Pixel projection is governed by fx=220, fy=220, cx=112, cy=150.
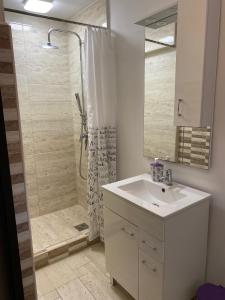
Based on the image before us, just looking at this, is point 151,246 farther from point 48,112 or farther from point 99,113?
point 48,112

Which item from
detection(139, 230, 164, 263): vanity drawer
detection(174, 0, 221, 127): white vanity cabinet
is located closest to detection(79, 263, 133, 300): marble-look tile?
detection(139, 230, 164, 263): vanity drawer

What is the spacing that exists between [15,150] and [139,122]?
1288 mm

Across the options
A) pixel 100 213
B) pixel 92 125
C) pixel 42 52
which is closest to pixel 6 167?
pixel 92 125

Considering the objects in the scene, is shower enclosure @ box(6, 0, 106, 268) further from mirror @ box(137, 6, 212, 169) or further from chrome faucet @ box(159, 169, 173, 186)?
chrome faucet @ box(159, 169, 173, 186)

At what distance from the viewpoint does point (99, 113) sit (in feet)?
6.95

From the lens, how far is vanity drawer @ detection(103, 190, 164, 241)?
1274 mm

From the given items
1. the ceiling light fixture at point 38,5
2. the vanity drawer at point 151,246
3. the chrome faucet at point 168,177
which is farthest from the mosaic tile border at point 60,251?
the ceiling light fixture at point 38,5

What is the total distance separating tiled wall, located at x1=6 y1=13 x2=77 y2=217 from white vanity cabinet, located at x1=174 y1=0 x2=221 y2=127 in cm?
186

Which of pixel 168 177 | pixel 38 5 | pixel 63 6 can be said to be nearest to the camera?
pixel 168 177

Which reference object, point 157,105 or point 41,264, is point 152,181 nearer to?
point 157,105

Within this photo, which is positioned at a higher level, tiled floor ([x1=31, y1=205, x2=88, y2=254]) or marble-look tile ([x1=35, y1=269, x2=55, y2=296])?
tiled floor ([x1=31, y1=205, x2=88, y2=254])

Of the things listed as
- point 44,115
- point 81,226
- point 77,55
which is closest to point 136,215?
point 81,226

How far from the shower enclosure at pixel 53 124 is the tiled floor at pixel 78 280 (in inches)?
6.7

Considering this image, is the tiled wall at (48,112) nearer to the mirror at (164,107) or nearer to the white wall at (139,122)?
the white wall at (139,122)
